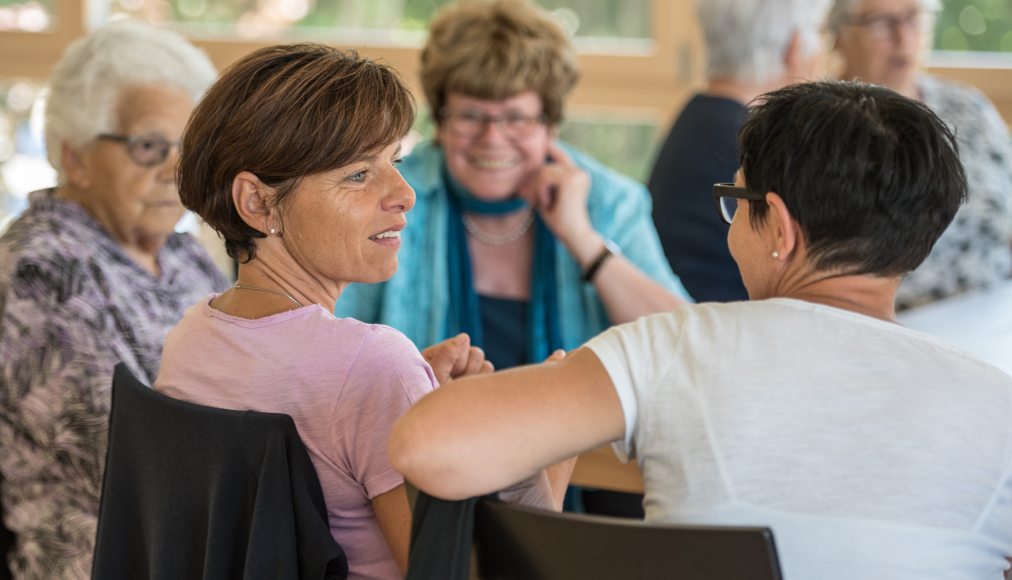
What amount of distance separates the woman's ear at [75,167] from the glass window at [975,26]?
131 inches

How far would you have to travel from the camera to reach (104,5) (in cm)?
503

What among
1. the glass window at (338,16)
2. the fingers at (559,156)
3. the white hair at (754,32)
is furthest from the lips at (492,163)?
the glass window at (338,16)

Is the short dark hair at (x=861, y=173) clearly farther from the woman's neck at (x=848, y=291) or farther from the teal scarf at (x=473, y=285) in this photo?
the teal scarf at (x=473, y=285)

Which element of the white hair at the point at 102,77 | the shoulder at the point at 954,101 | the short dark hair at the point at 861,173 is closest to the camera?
the short dark hair at the point at 861,173

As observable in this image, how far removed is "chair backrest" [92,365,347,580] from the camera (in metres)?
1.24

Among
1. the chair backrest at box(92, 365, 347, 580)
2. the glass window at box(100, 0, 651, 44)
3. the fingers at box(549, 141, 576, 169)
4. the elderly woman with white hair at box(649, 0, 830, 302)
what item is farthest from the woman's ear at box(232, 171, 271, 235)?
the glass window at box(100, 0, 651, 44)

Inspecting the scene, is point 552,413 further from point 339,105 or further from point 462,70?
point 462,70

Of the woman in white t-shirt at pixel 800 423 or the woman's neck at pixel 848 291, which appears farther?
the woman's neck at pixel 848 291

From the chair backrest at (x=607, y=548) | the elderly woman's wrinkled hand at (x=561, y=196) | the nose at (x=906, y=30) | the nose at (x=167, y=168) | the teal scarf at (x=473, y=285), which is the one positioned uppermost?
the nose at (x=906, y=30)

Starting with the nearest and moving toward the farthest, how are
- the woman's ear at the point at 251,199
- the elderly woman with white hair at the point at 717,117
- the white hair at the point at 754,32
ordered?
the woman's ear at the point at 251,199 < the elderly woman with white hair at the point at 717,117 < the white hair at the point at 754,32

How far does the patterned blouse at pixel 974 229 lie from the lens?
306 centimetres

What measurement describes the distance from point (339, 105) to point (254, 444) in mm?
407

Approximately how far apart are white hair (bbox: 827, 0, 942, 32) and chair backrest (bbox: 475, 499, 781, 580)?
8.06 feet

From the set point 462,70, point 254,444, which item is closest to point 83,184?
point 462,70
